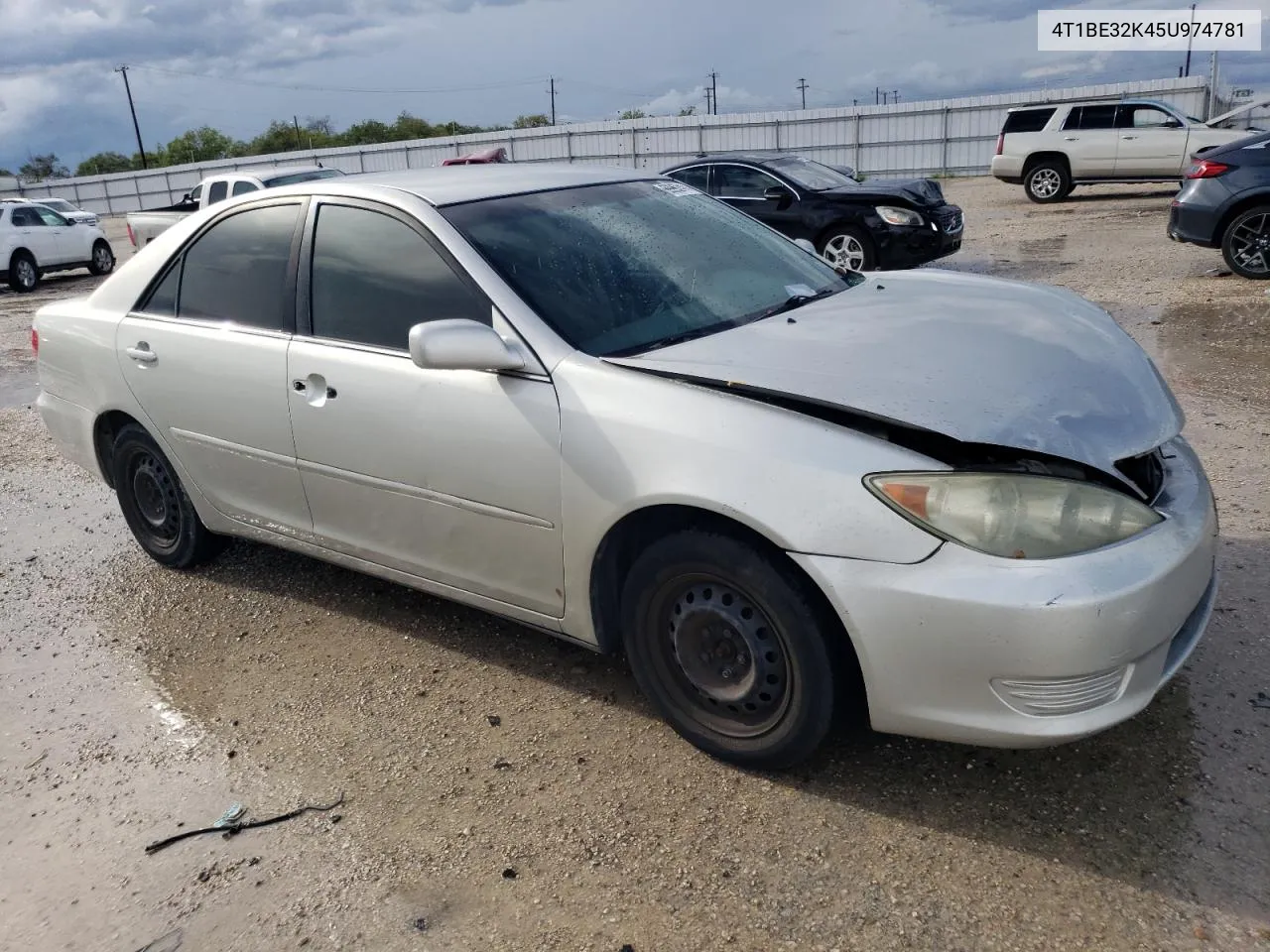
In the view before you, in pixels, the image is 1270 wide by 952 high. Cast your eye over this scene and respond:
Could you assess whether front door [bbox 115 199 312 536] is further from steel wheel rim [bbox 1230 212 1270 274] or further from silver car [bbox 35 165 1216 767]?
steel wheel rim [bbox 1230 212 1270 274]

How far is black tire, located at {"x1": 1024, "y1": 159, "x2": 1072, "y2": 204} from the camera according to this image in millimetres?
19000

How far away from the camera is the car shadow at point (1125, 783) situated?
8.05ft

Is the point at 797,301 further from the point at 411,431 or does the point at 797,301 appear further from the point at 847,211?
the point at 847,211

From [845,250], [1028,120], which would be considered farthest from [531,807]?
[1028,120]

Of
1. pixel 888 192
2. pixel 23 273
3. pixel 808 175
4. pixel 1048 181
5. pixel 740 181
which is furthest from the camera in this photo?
pixel 1048 181

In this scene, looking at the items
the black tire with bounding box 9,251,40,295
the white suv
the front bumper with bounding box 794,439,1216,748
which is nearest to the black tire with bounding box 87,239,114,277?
the black tire with bounding box 9,251,40,295

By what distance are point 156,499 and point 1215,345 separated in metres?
7.15

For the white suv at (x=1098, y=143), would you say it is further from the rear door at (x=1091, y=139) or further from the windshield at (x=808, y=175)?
the windshield at (x=808, y=175)

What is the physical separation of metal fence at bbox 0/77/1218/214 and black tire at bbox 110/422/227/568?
24.0 m

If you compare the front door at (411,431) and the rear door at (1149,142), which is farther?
the rear door at (1149,142)

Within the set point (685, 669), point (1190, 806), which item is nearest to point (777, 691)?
point (685, 669)

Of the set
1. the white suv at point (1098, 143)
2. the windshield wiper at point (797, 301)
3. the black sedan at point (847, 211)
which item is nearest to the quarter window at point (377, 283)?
the windshield wiper at point (797, 301)

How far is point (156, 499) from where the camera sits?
4680 millimetres

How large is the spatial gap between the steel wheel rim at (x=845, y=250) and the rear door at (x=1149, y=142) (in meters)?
10.3
